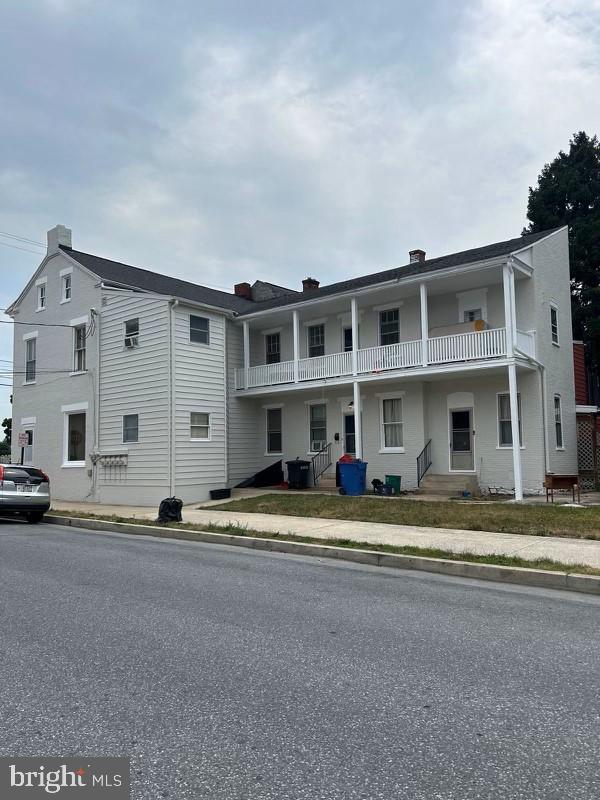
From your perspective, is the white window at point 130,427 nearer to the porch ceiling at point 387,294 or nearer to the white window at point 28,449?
the porch ceiling at point 387,294

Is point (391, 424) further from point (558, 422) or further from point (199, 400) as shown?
point (199, 400)

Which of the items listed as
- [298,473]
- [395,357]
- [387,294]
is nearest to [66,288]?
[298,473]

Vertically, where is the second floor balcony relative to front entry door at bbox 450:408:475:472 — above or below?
above

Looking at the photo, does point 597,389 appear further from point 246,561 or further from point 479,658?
point 479,658

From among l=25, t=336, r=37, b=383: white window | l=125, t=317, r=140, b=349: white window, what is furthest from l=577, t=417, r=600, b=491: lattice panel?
l=25, t=336, r=37, b=383: white window

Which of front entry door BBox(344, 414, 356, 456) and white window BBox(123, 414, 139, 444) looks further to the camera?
front entry door BBox(344, 414, 356, 456)

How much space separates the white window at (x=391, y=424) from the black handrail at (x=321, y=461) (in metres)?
2.13

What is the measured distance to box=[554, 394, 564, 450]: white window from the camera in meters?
19.6

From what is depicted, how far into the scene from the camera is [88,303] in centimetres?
2231

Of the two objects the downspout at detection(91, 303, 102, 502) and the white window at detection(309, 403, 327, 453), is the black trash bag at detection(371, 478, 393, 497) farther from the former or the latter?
the downspout at detection(91, 303, 102, 502)

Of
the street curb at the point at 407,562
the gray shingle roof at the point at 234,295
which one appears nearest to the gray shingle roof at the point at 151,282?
the gray shingle roof at the point at 234,295

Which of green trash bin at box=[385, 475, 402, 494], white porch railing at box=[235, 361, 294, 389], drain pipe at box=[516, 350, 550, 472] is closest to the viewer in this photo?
drain pipe at box=[516, 350, 550, 472]

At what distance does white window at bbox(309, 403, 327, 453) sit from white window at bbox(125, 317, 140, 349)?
21.6 ft

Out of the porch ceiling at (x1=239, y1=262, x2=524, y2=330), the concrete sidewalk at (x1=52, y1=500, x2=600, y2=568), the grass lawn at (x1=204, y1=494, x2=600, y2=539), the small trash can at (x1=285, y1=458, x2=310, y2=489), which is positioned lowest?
the concrete sidewalk at (x1=52, y1=500, x2=600, y2=568)
